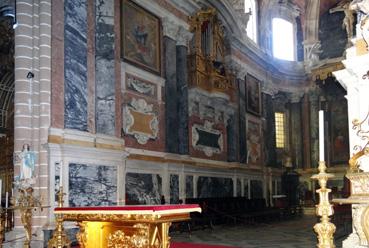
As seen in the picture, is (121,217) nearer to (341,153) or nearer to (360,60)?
(360,60)

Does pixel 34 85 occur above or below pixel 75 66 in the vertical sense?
below

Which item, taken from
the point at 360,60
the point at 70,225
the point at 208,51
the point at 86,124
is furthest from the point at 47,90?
the point at 208,51

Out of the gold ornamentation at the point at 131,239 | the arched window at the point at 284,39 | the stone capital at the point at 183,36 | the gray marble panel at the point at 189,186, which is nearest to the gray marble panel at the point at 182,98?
the stone capital at the point at 183,36

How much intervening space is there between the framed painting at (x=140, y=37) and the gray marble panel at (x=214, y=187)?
4.19m

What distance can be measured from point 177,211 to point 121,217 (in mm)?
671

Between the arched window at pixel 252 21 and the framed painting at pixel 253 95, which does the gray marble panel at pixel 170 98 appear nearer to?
the framed painting at pixel 253 95

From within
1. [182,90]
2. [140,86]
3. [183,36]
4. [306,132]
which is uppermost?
[183,36]

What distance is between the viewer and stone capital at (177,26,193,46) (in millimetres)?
14836

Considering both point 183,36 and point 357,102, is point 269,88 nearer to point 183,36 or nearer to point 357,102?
point 183,36

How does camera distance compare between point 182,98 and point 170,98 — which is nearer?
point 170,98

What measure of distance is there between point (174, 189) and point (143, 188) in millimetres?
1547

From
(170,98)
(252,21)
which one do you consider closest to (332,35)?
(252,21)

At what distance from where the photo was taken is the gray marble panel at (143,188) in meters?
12.1

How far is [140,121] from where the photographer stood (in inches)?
504
